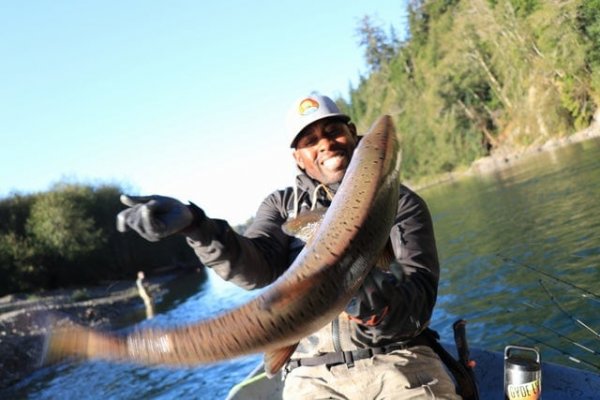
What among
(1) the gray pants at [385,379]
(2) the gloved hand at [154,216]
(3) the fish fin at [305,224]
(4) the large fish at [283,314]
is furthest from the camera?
(1) the gray pants at [385,379]

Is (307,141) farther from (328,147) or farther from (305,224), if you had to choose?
(305,224)

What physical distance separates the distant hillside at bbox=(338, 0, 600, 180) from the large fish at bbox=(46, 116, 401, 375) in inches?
1392

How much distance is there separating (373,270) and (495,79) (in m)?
66.7

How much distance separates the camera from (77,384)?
17.3m

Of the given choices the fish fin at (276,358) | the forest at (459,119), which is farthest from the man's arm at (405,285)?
the forest at (459,119)

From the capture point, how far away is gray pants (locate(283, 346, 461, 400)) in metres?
3.36

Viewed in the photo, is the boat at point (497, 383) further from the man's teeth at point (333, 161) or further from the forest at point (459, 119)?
the forest at point (459, 119)

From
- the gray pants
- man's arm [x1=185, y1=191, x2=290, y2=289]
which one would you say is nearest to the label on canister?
the gray pants

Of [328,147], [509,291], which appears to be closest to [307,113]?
[328,147]

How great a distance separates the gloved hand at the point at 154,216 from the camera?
97.2 inches

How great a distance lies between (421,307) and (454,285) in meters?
11.0

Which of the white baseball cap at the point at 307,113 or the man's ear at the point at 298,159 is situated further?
the man's ear at the point at 298,159

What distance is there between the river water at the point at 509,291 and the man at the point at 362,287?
2.20 feet

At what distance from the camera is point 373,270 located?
2.58 m
